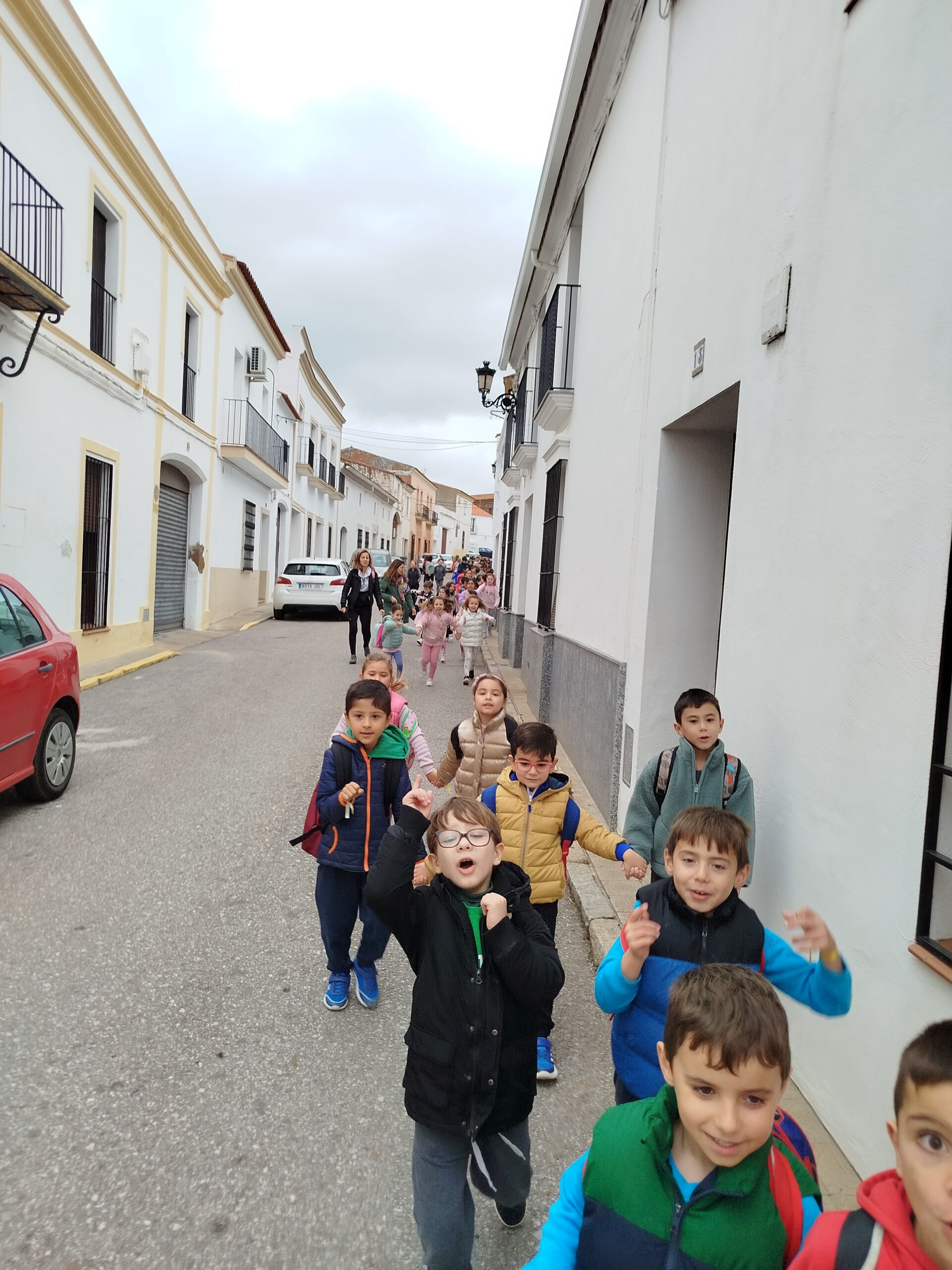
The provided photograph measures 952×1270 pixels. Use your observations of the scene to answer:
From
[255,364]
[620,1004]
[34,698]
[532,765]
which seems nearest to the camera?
[620,1004]

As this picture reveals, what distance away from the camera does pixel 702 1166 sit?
1331 millimetres

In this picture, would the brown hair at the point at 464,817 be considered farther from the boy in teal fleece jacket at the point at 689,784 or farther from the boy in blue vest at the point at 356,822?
the boy in teal fleece jacket at the point at 689,784

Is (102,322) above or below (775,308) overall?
above

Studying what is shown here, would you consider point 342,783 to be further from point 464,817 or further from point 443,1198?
point 443,1198

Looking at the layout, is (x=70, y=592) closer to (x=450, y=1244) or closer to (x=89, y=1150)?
(x=89, y=1150)

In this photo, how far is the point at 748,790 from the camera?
3076 mm

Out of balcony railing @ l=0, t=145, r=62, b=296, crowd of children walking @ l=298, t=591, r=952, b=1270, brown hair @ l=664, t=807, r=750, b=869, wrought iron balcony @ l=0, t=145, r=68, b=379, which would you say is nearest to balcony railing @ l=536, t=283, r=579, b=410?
wrought iron balcony @ l=0, t=145, r=68, b=379

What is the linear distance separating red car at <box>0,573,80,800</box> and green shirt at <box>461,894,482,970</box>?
3.97m

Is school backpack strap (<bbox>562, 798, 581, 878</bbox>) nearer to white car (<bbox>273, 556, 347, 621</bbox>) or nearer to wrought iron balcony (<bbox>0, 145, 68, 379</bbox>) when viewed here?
wrought iron balcony (<bbox>0, 145, 68, 379</bbox>)

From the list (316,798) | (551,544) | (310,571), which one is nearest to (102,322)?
(551,544)

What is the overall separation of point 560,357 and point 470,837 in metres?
8.34

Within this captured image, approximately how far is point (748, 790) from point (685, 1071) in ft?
6.16

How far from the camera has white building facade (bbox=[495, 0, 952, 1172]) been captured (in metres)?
2.28

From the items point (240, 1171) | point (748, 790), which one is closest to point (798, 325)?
point (748, 790)
